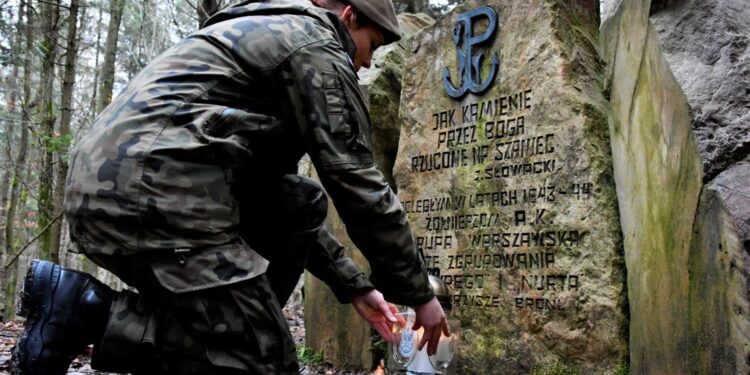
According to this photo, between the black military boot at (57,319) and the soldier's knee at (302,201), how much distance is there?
67 centimetres

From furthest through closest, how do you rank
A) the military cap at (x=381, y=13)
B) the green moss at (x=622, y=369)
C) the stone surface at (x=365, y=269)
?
the stone surface at (x=365, y=269)
the green moss at (x=622, y=369)
the military cap at (x=381, y=13)

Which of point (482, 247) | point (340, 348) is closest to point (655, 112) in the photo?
point (482, 247)

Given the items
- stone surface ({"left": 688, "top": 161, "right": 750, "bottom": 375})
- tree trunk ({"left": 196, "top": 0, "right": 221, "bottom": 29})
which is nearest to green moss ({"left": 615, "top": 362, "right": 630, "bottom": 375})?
stone surface ({"left": 688, "top": 161, "right": 750, "bottom": 375})

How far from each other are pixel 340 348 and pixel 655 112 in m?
2.80

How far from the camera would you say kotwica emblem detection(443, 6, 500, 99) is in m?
4.34

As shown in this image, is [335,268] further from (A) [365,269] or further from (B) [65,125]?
(B) [65,125]

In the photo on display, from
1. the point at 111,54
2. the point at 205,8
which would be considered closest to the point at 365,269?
the point at 205,8

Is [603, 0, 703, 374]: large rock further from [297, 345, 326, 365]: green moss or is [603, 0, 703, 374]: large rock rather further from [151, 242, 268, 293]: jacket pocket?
[297, 345, 326, 365]: green moss

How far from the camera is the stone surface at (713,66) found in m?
2.81

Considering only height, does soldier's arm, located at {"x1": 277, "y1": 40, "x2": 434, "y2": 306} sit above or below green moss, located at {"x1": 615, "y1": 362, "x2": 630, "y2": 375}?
above

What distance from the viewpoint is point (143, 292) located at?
1854 millimetres

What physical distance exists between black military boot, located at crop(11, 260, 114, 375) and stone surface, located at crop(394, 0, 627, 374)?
254 cm

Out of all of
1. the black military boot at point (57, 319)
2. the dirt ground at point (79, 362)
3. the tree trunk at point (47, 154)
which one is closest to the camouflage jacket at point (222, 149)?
the black military boot at point (57, 319)

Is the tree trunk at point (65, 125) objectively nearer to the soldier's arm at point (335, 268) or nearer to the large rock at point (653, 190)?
the soldier's arm at point (335, 268)
